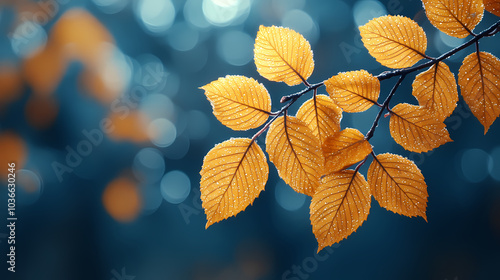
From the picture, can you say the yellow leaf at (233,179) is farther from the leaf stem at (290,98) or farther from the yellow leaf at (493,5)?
the yellow leaf at (493,5)

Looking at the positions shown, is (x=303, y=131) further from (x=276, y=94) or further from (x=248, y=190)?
(x=276, y=94)

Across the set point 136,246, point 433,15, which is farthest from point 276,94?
point 433,15

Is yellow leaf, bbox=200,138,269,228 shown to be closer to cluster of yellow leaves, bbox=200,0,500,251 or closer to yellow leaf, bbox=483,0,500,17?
cluster of yellow leaves, bbox=200,0,500,251

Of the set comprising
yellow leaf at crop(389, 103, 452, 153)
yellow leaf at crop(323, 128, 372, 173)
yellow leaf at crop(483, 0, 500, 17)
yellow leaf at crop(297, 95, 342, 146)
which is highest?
yellow leaf at crop(483, 0, 500, 17)

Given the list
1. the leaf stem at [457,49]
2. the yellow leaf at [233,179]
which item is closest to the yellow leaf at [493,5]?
the leaf stem at [457,49]

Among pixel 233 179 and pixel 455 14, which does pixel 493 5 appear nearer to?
pixel 455 14

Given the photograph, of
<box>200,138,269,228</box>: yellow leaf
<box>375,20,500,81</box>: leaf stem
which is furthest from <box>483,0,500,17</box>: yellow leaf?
<box>200,138,269,228</box>: yellow leaf
